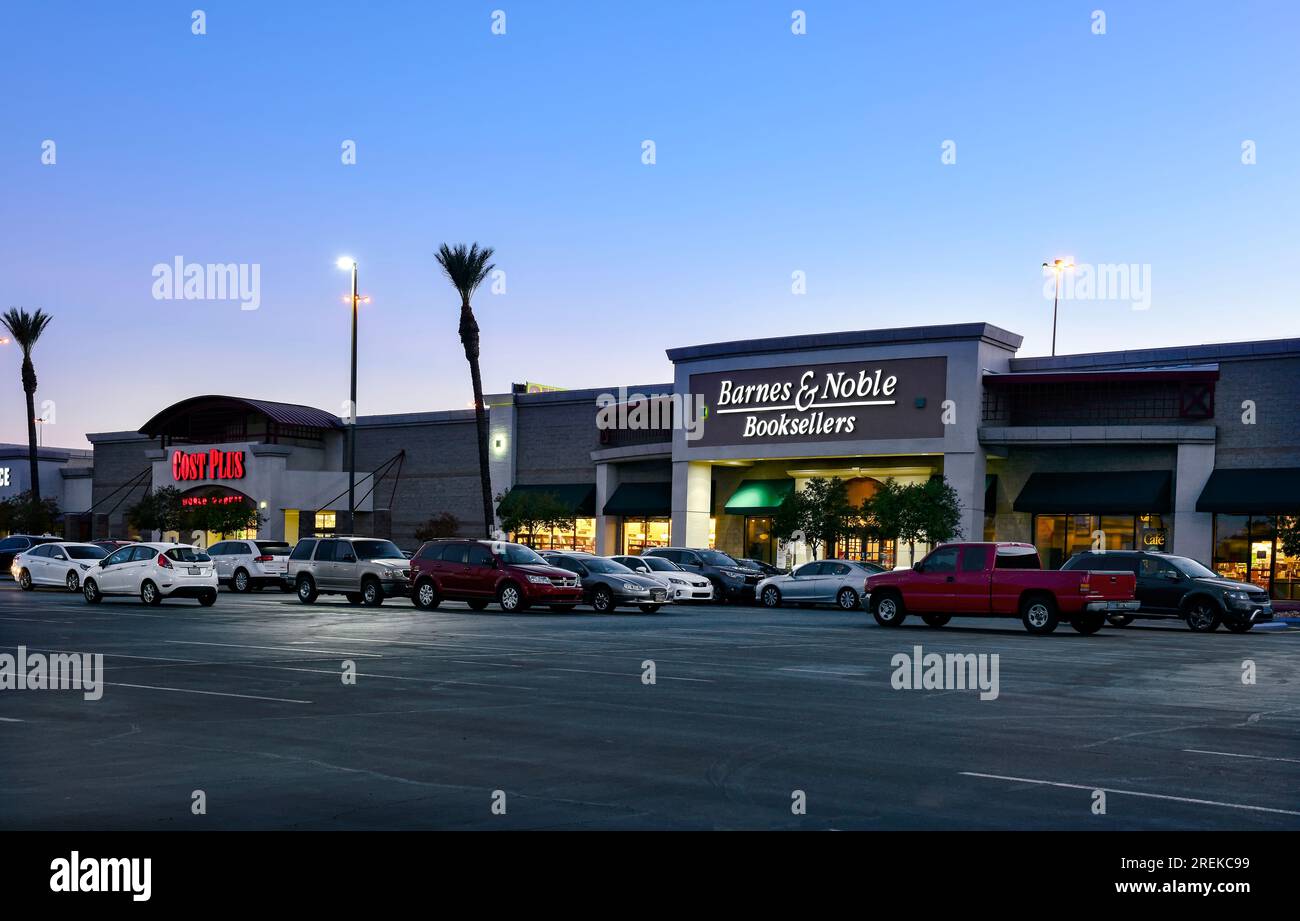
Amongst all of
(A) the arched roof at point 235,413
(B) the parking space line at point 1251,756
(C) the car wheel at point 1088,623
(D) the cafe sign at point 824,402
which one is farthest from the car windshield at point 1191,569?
(A) the arched roof at point 235,413

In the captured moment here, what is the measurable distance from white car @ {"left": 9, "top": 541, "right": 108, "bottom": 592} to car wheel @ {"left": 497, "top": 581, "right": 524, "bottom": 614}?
15.0m

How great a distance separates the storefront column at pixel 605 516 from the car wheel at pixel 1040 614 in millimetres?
30997

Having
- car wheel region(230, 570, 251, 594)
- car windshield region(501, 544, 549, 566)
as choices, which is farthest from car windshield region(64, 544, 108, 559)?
car windshield region(501, 544, 549, 566)

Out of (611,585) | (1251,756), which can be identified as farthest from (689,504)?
(1251,756)

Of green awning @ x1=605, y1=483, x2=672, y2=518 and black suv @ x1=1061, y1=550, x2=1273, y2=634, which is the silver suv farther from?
green awning @ x1=605, y1=483, x2=672, y2=518

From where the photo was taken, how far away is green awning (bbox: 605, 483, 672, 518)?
179 feet

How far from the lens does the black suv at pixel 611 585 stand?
32.4 meters

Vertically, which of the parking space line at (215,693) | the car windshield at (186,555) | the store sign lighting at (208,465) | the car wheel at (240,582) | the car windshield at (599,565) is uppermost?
the store sign lighting at (208,465)

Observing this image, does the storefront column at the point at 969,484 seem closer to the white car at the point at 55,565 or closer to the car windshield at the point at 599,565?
the car windshield at the point at 599,565

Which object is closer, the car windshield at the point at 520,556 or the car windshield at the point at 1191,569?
the car windshield at the point at 1191,569

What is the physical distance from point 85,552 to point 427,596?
1505 centimetres

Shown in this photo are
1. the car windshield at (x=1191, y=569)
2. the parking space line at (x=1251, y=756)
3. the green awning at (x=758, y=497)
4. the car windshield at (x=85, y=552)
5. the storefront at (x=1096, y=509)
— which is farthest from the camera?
the green awning at (x=758, y=497)
